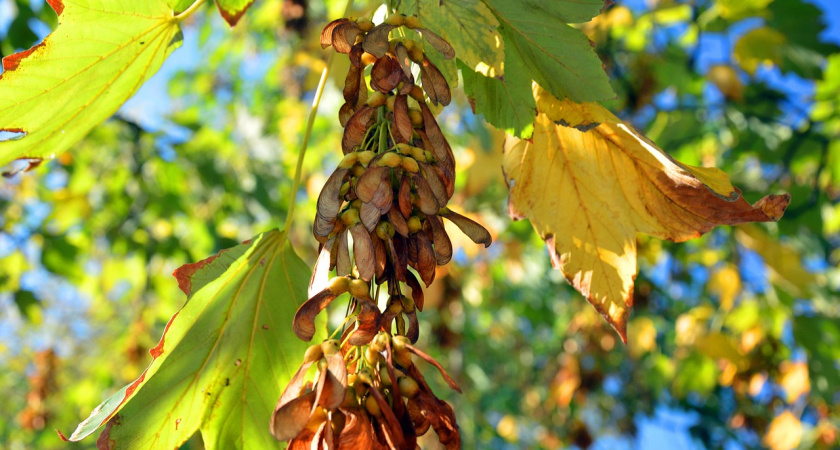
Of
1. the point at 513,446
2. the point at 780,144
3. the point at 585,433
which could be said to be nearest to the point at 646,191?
the point at 780,144

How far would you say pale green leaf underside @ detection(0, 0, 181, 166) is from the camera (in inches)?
23.7

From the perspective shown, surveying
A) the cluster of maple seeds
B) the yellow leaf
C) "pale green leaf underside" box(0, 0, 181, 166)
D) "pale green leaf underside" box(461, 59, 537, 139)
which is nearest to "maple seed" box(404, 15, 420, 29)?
the cluster of maple seeds

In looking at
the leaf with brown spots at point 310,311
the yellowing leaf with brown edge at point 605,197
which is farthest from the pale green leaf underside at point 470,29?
the leaf with brown spots at point 310,311

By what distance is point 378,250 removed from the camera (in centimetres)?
51

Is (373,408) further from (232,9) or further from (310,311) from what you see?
(232,9)

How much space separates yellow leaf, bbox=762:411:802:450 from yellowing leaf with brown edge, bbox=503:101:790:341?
249 centimetres

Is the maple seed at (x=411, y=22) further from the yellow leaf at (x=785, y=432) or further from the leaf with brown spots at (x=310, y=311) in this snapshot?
the yellow leaf at (x=785, y=432)

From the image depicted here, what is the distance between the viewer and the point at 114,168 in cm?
296

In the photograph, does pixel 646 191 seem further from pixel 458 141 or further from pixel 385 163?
pixel 458 141

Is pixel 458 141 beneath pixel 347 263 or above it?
beneath

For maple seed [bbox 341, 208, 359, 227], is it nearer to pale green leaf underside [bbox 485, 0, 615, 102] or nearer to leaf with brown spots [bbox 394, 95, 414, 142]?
leaf with brown spots [bbox 394, 95, 414, 142]

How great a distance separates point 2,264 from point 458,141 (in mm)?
2260

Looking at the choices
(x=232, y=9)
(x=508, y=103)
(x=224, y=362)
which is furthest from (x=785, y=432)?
(x=232, y=9)

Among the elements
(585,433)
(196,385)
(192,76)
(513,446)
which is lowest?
(513,446)
